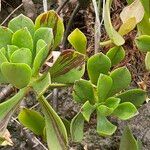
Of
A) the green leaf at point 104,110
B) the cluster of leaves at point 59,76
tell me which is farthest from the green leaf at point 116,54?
the green leaf at point 104,110

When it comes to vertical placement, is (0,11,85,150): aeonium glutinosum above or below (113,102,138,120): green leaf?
above

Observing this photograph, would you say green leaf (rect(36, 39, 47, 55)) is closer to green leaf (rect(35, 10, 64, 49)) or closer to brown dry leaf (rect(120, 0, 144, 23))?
green leaf (rect(35, 10, 64, 49))

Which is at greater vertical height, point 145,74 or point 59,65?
point 59,65

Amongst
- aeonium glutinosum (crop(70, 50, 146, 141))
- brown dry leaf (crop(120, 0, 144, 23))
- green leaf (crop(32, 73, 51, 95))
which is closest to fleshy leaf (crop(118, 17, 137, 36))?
brown dry leaf (crop(120, 0, 144, 23))

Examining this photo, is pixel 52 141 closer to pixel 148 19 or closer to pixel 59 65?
pixel 59 65

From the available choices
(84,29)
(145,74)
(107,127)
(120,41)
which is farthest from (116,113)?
(84,29)

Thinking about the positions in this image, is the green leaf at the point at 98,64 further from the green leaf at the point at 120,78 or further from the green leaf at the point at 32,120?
the green leaf at the point at 32,120
